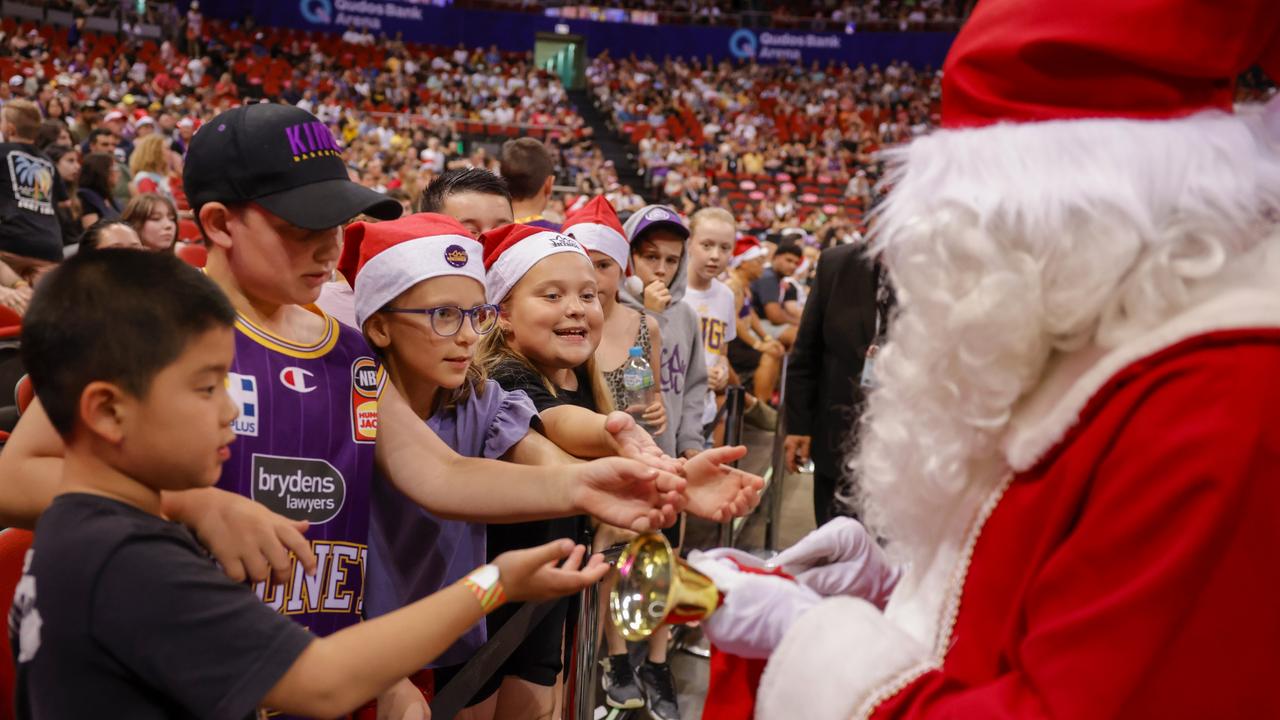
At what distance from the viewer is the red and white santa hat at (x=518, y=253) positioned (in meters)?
2.59

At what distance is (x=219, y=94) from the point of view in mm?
18484

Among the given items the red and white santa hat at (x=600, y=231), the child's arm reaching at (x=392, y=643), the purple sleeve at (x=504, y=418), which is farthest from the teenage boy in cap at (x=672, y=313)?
the child's arm reaching at (x=392, y=643)

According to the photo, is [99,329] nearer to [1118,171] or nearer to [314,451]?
[314,451]

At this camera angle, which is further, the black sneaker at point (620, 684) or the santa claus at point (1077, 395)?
the black sneaker at point (620, 684)

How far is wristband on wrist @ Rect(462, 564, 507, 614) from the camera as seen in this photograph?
1.27 m

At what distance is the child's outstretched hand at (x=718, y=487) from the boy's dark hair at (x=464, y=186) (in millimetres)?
1923

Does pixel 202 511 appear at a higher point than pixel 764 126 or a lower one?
higher

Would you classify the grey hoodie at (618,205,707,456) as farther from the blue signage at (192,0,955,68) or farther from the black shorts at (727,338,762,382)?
the blue signage at (192,0,955,68)

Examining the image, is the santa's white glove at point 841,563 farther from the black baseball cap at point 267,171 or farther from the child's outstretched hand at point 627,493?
the black baseball cap at point 267,171

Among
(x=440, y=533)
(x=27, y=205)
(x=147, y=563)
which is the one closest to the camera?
(x=147, y=563)

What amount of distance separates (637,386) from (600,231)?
2.10 feet

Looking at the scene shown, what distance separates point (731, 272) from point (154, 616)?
6.87m

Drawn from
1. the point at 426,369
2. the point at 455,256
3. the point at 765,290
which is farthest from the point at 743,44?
the point at 426,369

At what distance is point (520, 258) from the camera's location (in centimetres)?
260
